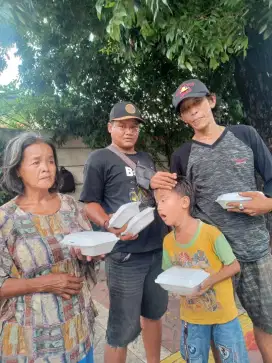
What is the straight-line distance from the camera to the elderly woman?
138cm

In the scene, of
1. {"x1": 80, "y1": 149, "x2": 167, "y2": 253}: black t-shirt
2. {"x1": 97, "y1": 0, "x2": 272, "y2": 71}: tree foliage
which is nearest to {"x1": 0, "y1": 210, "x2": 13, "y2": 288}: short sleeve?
{"x1": 80, "y1": 149, "x2": 167, "y2": 253}: black t-shirt

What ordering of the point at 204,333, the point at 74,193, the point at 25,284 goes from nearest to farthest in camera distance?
the point at 25,284 → the point at 204,333 → the point at 74,193

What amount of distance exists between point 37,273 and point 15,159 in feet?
1.99

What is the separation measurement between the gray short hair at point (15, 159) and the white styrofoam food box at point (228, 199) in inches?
42.2

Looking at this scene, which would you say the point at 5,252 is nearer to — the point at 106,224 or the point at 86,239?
the point at 86,239

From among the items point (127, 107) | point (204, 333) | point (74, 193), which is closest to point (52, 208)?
point (127, 107)

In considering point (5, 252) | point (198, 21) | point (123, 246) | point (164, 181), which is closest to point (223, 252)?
point (164, 181)

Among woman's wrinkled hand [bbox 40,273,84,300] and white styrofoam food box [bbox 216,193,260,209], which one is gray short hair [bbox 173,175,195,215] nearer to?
white styrofoam food box [bbox 216,193,260,209]

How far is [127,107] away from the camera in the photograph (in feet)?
7.00

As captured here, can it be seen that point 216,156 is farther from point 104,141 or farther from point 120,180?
point 104,141

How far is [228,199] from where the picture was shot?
5.49 ft

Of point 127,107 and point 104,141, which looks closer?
point 127,107

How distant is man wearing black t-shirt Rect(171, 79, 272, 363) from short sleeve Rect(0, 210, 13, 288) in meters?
1.17

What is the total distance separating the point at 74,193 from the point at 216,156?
5266mm
